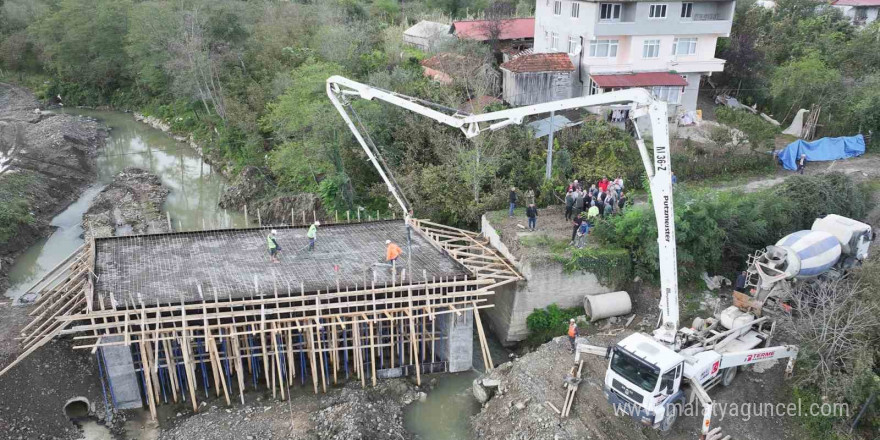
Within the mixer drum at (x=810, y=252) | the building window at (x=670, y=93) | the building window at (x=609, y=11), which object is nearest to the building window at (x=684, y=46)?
the building window at (x=670, y=93)

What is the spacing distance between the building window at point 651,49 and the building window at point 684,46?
1088 millimetres

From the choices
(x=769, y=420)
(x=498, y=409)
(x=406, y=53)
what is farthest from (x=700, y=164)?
(x=406, y=53)

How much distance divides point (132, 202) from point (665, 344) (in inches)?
1264

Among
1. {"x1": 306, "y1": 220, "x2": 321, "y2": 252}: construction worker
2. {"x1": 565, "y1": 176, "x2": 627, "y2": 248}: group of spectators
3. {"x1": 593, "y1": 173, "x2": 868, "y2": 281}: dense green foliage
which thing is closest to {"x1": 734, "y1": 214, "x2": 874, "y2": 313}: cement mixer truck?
{"x1": 593, "y1": 173, "x2": 868, "y2": 281}: dense green foliage

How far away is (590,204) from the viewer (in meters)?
25.2

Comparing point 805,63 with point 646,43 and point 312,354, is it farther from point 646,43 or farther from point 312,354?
point 312,354

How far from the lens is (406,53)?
4616cm

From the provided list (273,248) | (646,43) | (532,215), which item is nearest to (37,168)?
(273,248)

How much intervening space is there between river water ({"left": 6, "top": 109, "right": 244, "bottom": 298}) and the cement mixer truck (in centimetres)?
2705

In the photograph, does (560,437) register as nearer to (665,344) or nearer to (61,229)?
(665,344)

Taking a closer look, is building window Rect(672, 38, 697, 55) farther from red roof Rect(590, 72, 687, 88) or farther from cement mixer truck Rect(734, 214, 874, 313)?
cement mixer truck Rect(734, 214, 874, 313)

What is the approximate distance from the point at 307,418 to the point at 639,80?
25.9 meters

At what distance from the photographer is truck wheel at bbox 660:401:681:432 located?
16555 mm

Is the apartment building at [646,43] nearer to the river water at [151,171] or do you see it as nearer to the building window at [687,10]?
the building window at [687,10]
